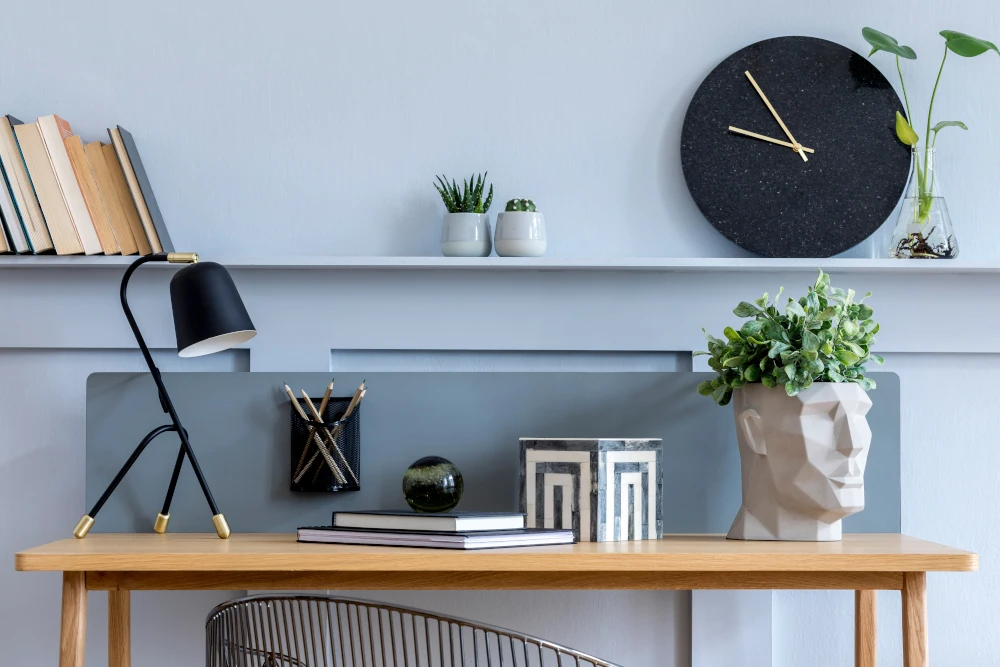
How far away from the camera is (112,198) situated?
155 cm

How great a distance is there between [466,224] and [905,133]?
0.76m

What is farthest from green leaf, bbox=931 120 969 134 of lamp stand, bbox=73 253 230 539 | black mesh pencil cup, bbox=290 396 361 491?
lamp stand, bbox=73 253 230 539

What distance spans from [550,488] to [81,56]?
111 cm

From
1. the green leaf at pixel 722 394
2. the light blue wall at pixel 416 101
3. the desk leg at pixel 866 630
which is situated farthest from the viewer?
the light blue wall at pixel 416 101

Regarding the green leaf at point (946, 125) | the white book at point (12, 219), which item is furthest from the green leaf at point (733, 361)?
the white book at point (12, 219)

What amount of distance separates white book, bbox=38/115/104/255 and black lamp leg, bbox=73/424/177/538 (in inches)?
12.8

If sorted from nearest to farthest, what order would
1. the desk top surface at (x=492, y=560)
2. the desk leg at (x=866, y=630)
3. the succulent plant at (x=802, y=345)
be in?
the desk top surface at (x=492, y=560), the succulent plant at (x=802, y=345), the desk leg at (x=866, y=630)

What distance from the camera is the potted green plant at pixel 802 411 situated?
1339 millimetres

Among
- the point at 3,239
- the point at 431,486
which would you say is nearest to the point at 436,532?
the point at 431,486

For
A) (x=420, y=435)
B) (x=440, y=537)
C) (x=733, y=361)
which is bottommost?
(x=440, y=537)

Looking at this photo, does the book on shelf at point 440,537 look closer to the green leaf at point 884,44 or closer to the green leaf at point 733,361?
the green leaf at point 733,361

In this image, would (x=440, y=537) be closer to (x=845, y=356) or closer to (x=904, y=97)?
(x=845, y=356)

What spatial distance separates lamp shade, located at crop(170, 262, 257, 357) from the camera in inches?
52.9

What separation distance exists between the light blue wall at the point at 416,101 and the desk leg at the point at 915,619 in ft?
2.12
